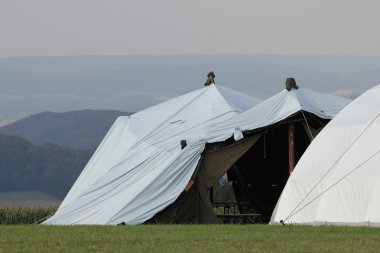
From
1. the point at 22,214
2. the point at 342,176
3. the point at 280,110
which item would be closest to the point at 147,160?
the point at 280,110

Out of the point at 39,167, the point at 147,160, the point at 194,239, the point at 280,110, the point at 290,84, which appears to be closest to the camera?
the point at 194,239

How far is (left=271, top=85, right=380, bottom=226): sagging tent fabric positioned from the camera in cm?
2572

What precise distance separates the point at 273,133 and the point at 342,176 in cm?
936

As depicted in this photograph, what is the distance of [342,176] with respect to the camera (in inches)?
1045

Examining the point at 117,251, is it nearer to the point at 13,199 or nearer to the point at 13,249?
the point at 13,249

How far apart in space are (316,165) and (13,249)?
962 cm

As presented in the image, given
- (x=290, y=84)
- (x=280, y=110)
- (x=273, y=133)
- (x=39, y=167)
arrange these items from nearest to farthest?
(x=280, y=110)
(x=290, y=84)
(x=273, y=133)
(x=39, y=167)

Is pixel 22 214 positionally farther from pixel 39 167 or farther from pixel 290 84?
pixel 39 167

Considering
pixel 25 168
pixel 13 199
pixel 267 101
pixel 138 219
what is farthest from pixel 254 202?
pixel 25 168

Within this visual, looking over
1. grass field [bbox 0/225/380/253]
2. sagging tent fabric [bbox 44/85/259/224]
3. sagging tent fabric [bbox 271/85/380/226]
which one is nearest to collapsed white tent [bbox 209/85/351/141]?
sagging tent fabric [bbox 44/85/259/224]

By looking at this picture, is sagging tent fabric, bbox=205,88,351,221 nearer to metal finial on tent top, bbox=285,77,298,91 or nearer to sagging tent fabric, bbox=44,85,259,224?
metal finial on tent top, bbox=285,77,298,91

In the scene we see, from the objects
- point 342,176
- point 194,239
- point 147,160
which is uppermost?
point 147,160

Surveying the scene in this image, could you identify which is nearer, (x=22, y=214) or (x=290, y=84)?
(x=290, y=84)

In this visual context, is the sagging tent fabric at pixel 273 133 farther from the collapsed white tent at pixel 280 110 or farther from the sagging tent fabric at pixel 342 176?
the sagging tent fabric at pixel 342 176
